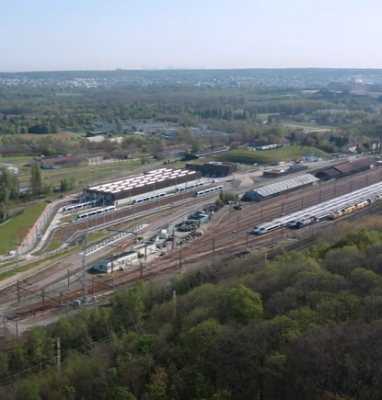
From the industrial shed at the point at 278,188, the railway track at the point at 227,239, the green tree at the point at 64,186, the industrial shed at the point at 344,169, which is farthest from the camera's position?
the industrial shed at the point at 344,169

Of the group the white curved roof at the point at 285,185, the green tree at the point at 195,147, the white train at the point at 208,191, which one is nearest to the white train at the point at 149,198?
the white train at the point at 208,191

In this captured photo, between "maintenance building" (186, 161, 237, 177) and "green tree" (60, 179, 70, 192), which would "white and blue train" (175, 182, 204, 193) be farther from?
"green tree" (60, 179, 70, 192)

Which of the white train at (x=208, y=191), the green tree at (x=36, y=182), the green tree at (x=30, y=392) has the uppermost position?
the green tree at (x=30, y=392)

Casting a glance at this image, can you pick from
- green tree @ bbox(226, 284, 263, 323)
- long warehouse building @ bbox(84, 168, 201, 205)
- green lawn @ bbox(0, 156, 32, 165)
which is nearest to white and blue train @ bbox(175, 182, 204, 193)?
long warehouse building @ bbox(84, 168, 201, 205)

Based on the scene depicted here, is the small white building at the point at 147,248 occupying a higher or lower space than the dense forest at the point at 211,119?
lower

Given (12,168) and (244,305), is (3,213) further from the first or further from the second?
(244,305)

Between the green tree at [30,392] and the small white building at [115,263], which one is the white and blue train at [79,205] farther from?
the green tree at [30,392]
